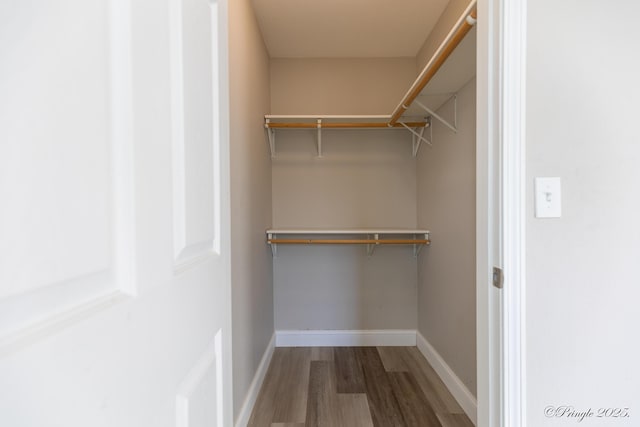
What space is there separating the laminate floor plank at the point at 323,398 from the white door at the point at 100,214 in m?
1.33

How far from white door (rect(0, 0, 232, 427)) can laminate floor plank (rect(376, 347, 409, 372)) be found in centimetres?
195

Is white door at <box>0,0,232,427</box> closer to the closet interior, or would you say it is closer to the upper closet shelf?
the upper closet shelf

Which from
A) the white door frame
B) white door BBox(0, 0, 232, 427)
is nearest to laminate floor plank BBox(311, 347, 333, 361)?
the white door frame

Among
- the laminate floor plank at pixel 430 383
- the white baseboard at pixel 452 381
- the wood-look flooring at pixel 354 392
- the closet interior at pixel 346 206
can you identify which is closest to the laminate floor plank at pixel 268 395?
the wood-look flooring at pixel 354 392

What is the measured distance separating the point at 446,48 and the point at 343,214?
1.58 meters

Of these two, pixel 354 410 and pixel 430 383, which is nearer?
pixel 354 410

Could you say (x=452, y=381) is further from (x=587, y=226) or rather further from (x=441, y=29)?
(x=441, y=29)

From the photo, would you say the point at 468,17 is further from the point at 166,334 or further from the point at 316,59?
the point at 316,59

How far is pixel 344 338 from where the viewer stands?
2656 mm

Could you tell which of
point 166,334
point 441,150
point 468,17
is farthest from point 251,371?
point 468,17

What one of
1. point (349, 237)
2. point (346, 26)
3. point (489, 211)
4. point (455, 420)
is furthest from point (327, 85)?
point (455, 420)

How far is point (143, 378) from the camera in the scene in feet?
1.37

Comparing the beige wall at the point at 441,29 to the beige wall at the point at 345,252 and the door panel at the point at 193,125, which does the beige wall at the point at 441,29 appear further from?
the door panel at the point at 193,125

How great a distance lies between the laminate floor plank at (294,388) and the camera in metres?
1.76
